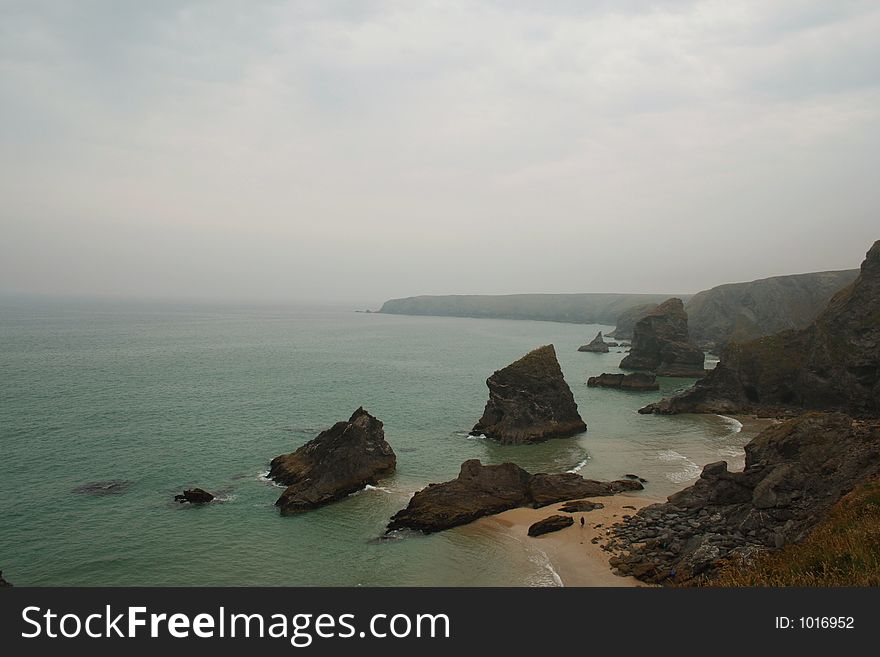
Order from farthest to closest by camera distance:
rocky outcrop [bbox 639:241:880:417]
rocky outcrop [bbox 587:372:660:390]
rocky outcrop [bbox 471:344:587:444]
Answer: rocky outcrop [bbox 587:372:660:390] → rocky outcrop [bbox 639:241:880:417] → rocky outcrop [bbox 471:344:587:444]

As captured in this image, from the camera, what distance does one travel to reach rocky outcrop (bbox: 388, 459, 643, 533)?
33.9 metres

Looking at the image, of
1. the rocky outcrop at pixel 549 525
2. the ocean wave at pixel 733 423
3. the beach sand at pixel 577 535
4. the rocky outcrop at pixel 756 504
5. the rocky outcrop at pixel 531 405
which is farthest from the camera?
the ocean wave at pixel 733 423

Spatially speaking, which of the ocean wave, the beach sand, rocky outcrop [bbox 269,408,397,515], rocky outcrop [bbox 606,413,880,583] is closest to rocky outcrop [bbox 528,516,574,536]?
the beach sand

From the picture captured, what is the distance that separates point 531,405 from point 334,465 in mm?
25367

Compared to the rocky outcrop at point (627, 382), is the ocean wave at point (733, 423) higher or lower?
lower

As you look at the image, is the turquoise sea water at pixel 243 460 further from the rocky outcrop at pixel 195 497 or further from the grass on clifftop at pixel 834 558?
the grass on clifftop at pixel 834 558

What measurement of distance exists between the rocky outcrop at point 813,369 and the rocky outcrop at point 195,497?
181 ft

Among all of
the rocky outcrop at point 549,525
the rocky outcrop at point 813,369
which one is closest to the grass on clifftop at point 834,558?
the rocky outcrop at point 549,525

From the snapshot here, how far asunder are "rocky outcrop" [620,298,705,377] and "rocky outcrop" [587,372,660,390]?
17118 mm

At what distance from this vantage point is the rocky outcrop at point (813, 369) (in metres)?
59.1

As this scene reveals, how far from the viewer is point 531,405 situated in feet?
189

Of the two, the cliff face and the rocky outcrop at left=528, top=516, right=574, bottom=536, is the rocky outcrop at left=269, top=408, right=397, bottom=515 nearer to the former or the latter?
the rocky outcrop at left=528, top=516, right=574, bottom=536

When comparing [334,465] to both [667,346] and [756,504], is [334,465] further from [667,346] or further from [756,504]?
[667,346]

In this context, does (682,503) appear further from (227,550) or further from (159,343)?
(159,343)
